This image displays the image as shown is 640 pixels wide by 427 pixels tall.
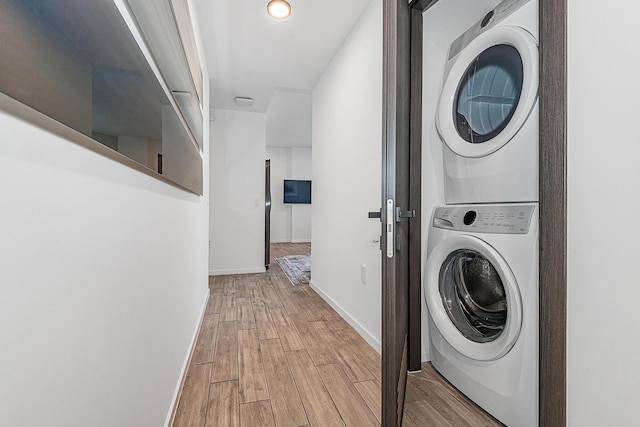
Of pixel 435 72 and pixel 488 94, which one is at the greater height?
pixel 435 72

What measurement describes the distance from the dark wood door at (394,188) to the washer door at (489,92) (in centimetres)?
39

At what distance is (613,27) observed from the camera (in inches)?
29.7

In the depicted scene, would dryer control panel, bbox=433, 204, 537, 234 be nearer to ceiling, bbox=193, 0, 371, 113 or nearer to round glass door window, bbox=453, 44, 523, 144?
round glass door window, bbox=453, 44, 523, 144

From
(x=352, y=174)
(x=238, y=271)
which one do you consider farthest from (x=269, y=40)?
(x=238, y=271)

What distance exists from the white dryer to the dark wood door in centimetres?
40

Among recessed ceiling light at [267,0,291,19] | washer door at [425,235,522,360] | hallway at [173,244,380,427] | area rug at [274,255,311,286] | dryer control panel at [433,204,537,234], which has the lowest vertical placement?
hallway at [173,244,380,427]

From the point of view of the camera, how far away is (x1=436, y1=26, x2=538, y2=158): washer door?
3.58ft

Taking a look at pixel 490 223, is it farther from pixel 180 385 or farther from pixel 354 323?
pixel 180 385

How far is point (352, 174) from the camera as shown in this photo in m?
2.53

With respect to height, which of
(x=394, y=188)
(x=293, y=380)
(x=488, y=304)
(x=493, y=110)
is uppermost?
(x=493, y=110)

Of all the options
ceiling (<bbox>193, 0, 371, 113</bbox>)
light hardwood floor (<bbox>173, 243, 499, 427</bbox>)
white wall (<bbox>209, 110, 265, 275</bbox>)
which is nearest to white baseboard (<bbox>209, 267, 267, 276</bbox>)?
white wall (<bbox>209, 110, 265, 275</bbox>)

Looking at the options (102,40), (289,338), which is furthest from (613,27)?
(289,338)

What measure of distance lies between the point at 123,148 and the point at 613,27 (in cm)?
127

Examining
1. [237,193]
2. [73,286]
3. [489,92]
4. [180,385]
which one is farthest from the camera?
[237,193]
